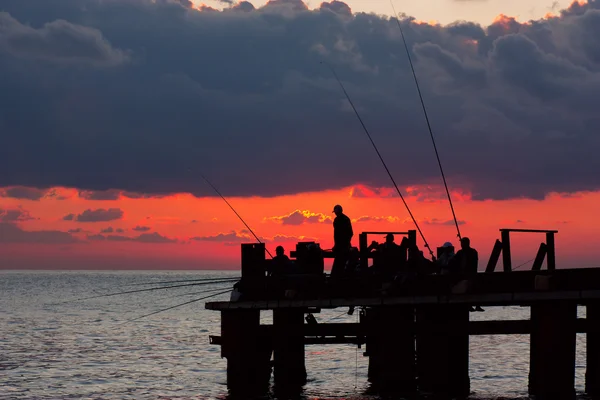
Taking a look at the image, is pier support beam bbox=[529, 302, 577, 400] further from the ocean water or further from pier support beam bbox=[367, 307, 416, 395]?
the ocean water

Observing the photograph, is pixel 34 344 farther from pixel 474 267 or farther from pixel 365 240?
pixel 474 267

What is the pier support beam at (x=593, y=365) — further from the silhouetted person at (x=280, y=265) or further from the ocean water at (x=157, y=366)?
the silhouetted person at (x=280, y=265)

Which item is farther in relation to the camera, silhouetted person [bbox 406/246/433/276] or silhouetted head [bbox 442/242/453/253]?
silhouetted head [bbox 442/242/453/253]

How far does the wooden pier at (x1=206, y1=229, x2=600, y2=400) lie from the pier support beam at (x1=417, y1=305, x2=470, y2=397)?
0.02 meters

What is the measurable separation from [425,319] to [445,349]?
732 millimetres

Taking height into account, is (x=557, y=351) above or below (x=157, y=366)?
above

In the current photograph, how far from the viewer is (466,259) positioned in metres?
20.2

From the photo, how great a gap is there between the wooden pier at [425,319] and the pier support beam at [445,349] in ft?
0.07

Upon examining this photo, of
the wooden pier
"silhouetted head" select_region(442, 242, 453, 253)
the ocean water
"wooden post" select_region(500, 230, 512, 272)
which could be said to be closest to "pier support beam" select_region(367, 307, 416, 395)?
the wooden pier

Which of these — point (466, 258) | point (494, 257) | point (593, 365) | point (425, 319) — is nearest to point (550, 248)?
point (494, 257)

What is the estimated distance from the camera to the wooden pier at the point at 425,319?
56.2ft

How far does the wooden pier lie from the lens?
56.2ft

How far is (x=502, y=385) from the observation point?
30562 millimetres

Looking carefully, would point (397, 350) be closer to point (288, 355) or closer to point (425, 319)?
point (425, 319)
